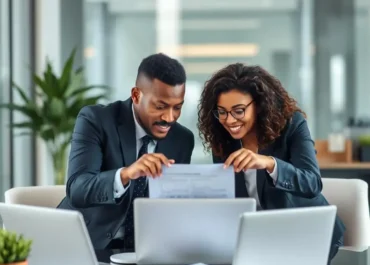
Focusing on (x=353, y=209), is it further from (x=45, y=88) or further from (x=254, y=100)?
(x=45, y=88)

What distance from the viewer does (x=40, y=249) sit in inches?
82.6

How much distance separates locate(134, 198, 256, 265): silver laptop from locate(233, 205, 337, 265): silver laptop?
10 centimetres

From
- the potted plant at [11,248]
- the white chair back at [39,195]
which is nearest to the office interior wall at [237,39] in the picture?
the white chair back at [39,195]

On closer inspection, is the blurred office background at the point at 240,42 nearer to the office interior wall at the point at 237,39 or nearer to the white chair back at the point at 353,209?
the office interior wall at the point at 237,39

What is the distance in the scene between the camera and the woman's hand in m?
2.33

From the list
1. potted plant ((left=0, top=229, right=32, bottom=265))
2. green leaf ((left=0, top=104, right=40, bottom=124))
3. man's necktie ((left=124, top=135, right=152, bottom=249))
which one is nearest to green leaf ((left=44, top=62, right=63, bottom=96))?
green leaf ((left=0, top=104, right=40, bottom=124))

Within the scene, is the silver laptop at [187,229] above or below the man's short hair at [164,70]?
below

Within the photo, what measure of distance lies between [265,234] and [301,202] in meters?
0.87

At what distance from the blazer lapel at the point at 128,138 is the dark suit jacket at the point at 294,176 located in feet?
1.05

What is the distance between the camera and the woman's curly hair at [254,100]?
2.72 metres

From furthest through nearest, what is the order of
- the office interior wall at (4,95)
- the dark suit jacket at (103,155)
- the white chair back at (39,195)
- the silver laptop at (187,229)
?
the office interior wall at (4,95)
the white chair back at (39,195)
the dark suit jacket at (103,155)
the silver laptop at (187,229)

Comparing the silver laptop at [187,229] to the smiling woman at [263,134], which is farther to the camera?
the smiling woman at [263,134]

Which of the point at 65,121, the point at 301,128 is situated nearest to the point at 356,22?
the point at 65,121

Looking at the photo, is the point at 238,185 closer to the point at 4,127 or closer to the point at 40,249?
the point at 40,249
